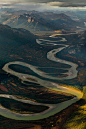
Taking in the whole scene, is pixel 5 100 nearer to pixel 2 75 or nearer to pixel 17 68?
pixel 2 75

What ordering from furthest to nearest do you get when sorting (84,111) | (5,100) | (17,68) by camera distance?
(17,68) < (5,100) < (84,111)

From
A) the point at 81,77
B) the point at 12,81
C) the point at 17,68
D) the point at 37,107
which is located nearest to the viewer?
the point at 37,107

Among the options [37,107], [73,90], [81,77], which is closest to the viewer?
[37,107]

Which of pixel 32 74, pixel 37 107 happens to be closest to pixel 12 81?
pixel 32 74

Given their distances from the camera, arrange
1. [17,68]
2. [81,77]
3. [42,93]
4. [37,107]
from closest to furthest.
A: [37,107], [42,93], [81,77], [17,68]

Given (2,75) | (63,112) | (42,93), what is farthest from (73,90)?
(2,75)

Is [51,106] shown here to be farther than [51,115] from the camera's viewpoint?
Yes

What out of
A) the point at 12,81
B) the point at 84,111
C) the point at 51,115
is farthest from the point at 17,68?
the point at 84,111

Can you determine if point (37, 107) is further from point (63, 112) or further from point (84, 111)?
point (84, 111)

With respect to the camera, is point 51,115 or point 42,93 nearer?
point 51,115
